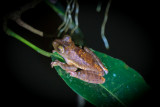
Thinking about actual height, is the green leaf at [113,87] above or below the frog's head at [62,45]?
below

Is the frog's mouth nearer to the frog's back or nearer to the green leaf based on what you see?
the frog's back

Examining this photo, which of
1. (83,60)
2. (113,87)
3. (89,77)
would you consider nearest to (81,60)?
(83,60)

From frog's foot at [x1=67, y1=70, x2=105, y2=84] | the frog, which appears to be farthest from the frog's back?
frog's foot at [x1=67, y1=70, x2=105, y2=84]

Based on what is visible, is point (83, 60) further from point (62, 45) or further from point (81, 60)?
Result: point (62, 45)

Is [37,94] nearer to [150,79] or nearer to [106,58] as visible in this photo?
[106,58]

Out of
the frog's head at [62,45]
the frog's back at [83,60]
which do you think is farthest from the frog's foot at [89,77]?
the frog's head at [62,45]

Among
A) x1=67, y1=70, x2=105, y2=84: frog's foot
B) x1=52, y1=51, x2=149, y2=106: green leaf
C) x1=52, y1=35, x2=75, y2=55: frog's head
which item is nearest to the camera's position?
x1=52, y1=51, x2=149, y2=106: green leaf

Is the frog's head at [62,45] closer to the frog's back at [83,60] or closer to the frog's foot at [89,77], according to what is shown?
the frog's back at [83,60]
